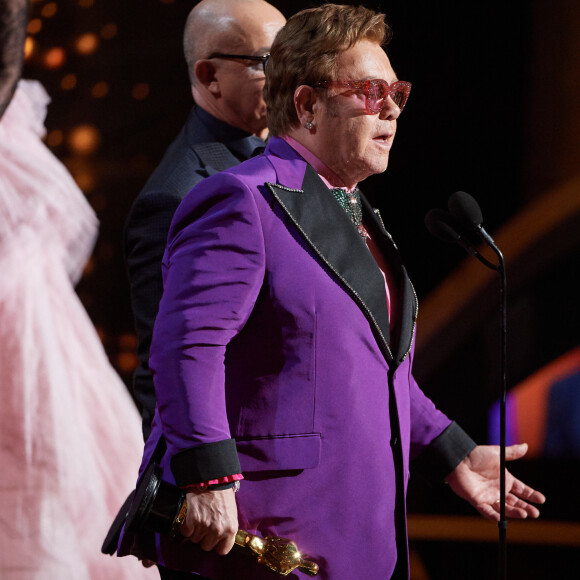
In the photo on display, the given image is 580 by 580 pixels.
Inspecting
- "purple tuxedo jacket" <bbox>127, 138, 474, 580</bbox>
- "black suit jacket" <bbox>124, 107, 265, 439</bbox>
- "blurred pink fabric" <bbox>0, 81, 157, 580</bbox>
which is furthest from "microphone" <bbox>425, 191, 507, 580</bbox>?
"blurred pink fabric" <bbox>0, 81, 157, 580</bbox>

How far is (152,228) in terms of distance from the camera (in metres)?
1.86

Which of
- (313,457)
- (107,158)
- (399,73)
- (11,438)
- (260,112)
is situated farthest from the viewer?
(399,73)

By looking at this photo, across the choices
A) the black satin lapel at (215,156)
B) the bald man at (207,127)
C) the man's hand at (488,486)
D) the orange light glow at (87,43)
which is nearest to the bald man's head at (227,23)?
the bald man at (207,127)

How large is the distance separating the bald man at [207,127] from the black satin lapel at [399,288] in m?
0.43

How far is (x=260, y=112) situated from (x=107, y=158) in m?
0.70

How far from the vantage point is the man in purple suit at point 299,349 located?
1.29 meters

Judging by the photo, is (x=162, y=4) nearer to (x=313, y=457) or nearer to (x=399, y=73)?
(x=399, y=73)

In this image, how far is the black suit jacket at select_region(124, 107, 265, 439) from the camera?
1.84 meters

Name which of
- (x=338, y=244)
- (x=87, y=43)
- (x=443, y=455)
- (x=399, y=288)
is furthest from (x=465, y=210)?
(x=87, y=43)

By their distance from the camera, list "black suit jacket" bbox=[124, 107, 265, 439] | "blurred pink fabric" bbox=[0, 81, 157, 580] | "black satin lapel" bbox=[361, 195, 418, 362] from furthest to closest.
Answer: "blurred pink fabric" bbox=[0, 81, 157, 580], "black suit jacket" bbox=[124, 107, 265, 439], "black satin lapel" bbox=[361, 195, 418, 362]

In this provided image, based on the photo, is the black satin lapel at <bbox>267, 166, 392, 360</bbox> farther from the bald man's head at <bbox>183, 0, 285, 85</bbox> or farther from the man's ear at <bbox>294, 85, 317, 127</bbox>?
the bald man's head at <bbox>183, 0, 285, 85</bbox>

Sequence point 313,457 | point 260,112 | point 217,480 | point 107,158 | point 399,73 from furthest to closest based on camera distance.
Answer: point 399,73 < point 107,158 < point 260,112 < point 313,457 < point 217,480

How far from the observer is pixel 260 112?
207 centimetres

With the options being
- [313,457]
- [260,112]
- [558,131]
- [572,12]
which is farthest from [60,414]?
[572,12]
